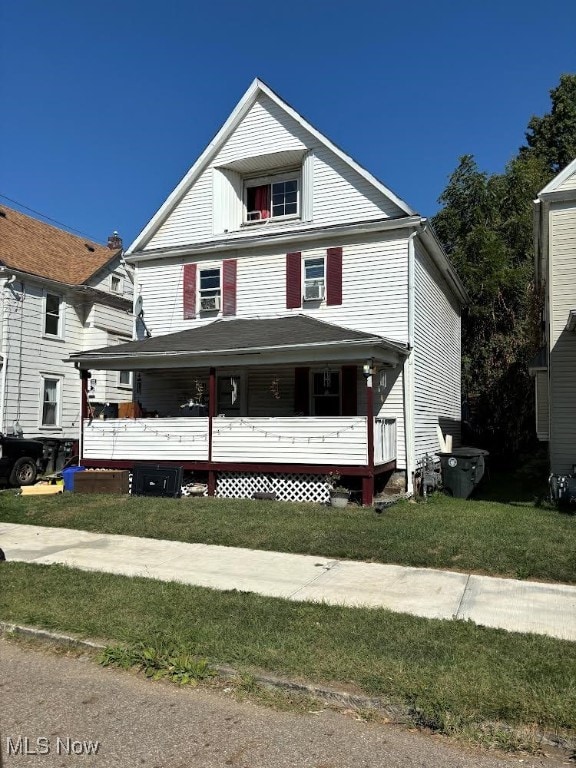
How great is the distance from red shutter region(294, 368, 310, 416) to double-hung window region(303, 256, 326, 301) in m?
1.98

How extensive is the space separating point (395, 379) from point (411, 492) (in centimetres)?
281

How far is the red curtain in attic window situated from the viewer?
1752cm

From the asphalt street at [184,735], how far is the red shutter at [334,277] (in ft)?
40.5

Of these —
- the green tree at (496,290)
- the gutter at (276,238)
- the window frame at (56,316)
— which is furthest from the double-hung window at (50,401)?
the green tree at (496,290)

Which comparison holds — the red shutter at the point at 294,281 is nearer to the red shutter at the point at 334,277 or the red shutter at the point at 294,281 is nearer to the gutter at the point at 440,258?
the red shutter at the point at 334,277

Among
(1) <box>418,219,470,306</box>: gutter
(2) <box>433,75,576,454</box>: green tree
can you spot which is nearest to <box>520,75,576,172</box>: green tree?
(2) <box>433,75,576,454</box>: green tree

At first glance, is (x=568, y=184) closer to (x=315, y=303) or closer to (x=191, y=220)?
(x=315, y=303)

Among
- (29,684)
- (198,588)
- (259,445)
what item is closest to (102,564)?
(198,588)

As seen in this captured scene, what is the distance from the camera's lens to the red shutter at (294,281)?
16234 mm

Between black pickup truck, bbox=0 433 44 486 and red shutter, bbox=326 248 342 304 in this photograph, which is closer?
black pickup truck, bbox=0 433 44 486

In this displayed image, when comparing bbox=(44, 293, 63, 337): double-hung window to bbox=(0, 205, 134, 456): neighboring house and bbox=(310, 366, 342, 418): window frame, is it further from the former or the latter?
bbox=(310, 366, 342, 418): window frame

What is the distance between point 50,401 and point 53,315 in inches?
120

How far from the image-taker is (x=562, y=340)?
13500mm

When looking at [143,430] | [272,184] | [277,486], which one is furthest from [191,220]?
[277,486]
